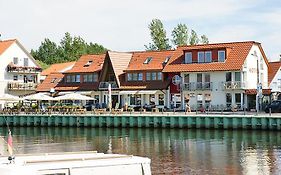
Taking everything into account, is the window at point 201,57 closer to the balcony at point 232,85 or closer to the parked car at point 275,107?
the balcony at point 232,85

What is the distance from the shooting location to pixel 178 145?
4216 cm

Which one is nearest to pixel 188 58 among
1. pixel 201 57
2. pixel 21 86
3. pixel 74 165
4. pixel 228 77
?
pixel 201 57

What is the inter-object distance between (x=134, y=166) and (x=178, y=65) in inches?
2300

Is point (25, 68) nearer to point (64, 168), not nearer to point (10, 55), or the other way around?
point (10, 55)

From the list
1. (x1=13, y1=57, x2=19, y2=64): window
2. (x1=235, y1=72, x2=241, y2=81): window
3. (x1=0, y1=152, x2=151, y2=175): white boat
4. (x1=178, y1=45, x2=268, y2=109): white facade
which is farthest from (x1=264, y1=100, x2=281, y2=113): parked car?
(x1=0, y1=152, x2=151, y2=175): white boat

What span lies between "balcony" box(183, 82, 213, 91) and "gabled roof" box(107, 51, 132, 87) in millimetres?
10163

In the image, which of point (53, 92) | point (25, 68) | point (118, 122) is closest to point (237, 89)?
point (118, 122)

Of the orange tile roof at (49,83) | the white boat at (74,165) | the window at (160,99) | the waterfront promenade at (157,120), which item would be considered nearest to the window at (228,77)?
the window at (160,99)

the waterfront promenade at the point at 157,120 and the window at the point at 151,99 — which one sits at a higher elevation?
the window at the point at 151,99

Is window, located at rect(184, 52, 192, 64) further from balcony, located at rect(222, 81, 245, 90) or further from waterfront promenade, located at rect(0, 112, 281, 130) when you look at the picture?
waterfront promenade, located at rect(0, 112, 281, 130)

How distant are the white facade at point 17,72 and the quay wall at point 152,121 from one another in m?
18.2

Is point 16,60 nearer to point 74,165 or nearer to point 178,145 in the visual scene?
point 178,145

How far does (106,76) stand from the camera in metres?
77.1

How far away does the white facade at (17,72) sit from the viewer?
276 feet
